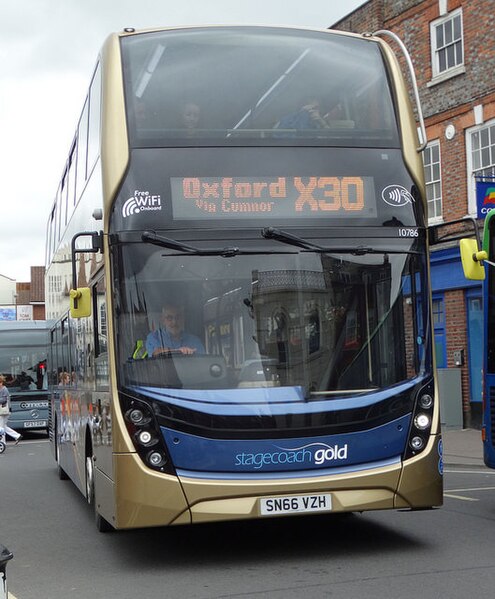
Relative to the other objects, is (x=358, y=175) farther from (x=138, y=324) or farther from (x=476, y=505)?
(x=476, y=505)

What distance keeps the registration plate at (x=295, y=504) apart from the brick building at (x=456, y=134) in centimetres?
1521

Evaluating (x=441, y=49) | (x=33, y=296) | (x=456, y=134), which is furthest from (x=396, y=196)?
(x=33, y=296)

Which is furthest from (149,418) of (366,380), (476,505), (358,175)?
(476,505)

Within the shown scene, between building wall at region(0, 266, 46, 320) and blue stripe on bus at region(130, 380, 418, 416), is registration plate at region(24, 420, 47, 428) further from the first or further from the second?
building wall at region(0, 266, 46, 320)

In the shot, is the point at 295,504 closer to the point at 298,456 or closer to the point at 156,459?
the point at 298,456

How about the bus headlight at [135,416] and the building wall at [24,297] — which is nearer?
the bus headlight at [135,416]

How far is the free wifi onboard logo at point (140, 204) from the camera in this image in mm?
8305

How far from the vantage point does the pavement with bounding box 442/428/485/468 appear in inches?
663

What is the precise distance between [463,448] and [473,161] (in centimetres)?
702

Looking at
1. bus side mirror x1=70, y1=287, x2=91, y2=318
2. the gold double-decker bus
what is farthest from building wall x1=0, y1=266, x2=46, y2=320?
the gold double-decker bus

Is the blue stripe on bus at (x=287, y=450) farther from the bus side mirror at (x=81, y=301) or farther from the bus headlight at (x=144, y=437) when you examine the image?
the bus side mirror at (x=81, y=301)

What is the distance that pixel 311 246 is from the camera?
8398 mm

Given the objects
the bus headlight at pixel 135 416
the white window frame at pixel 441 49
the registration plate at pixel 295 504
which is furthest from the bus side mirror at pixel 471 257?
the white window frame at pixel 441 49

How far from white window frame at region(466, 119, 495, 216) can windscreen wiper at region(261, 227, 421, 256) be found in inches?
574
